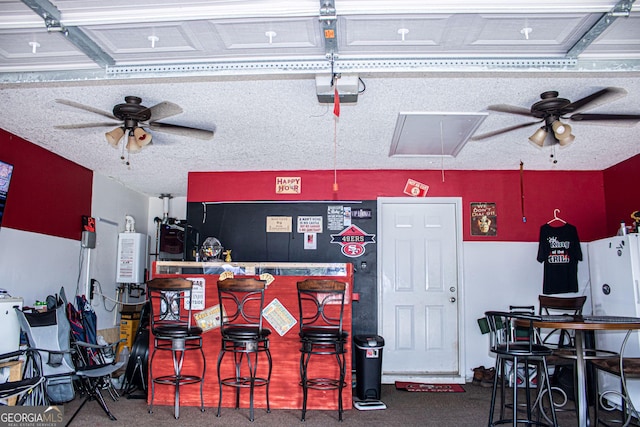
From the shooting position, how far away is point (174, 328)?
13.3ft

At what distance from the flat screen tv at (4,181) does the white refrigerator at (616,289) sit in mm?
5648

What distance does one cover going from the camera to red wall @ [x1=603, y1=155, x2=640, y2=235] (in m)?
5.42

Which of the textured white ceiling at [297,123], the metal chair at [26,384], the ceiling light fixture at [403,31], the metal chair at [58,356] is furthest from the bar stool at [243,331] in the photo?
the ceiling light fixture at [403,31]

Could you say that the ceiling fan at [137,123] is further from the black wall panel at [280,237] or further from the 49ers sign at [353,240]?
the 49ers sign at [353,240]

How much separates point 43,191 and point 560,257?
18.7 feet

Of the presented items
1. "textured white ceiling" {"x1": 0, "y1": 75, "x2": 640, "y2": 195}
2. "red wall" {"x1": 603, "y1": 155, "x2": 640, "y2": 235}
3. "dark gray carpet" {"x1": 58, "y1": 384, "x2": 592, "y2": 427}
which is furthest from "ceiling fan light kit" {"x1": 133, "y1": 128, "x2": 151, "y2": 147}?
"red wall" {"x1": 603, "y1": 155, "x2": 640, "y2": 235}

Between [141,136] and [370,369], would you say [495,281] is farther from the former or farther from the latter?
[141,136]

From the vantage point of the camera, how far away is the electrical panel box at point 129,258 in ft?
23.0

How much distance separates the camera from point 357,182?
20.4 feet

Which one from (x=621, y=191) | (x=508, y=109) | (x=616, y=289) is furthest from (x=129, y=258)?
(x=621, y=191)

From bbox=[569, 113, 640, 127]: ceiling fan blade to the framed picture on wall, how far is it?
7.84 ft

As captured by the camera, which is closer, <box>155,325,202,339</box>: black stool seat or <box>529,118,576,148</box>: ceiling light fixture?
<box>529,118,576,148</box>: ceiling light fixture

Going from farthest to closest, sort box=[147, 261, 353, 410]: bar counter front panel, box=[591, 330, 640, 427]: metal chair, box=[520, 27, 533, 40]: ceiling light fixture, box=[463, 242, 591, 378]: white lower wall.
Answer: box=[463, 242, 591, 378]: white lower wall
box=[147, 261, 353, 410]: bar counter front panel
box=[591, 330, 640, 427]: metal chair
box=[520, 27, 533, 40]: ceiling light fixture

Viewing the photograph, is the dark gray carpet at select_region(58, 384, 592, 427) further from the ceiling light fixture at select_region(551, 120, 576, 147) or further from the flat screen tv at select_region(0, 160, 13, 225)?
the ceiling light fixture at select_region(551, 120, 576, 147)
